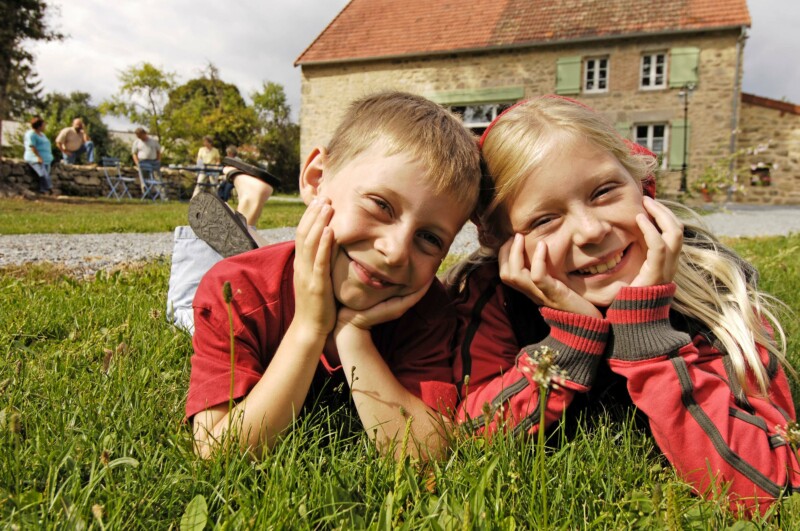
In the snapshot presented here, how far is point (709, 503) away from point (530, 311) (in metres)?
0.89

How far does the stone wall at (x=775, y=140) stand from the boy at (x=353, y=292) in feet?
70.7

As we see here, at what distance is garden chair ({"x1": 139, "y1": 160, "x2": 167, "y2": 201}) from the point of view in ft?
60.3

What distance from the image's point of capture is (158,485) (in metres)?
1.29

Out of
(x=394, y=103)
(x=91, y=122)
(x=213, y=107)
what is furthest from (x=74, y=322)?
(x=91, y=122)

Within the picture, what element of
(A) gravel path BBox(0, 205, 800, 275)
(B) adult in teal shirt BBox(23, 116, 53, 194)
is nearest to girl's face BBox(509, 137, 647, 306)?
(A) gravel path BBox(0, 205, 800, 275)

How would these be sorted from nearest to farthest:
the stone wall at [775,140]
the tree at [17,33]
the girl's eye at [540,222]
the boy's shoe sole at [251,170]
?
the girl's eye at [540,222], the boy's shoe sole at [251,170], the tree at [17,33], the stone wall at [775,140]

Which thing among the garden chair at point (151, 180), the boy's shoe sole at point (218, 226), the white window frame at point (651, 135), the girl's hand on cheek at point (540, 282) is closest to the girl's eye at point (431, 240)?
the girl's hand on cheek at point (540, 282)

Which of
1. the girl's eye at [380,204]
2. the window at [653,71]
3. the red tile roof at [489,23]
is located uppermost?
the red tile roof at [489,23]

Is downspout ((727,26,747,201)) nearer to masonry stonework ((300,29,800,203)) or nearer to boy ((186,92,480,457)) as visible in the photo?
masonry stonework ((300,29,800,203))

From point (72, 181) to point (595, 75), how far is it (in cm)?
1805

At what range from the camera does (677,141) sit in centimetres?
1895

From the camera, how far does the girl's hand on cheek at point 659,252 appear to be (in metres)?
1.64

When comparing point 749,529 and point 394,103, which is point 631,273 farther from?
point 394,103

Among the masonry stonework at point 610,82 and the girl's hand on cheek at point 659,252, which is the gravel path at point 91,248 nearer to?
the girl's hand on cheek at point 659,252
